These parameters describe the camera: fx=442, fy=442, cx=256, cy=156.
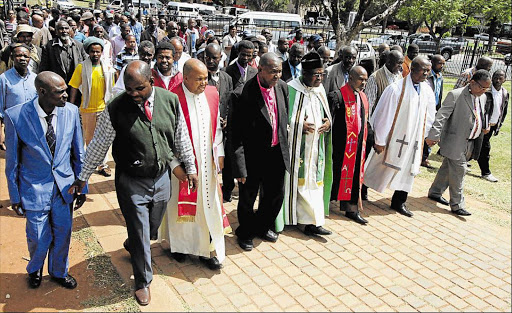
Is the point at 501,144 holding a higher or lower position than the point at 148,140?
lower

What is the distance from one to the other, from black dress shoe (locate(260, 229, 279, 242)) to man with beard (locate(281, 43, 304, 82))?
2.79 metres

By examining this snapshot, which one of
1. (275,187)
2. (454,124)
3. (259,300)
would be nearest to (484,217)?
(454,124)

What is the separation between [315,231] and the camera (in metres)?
5.23

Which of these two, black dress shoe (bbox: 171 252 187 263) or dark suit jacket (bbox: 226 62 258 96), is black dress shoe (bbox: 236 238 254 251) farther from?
dark suit jacket (bbox: 226 62 258 96)

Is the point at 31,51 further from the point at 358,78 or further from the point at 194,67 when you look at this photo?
the point at 358,78

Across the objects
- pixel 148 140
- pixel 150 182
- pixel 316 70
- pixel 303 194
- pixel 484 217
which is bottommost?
pixel 484 217

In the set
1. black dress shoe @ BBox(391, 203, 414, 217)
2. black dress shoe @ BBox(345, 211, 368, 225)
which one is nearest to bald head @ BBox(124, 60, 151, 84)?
black dress shoe @ BBox(345, 211, 368, 225)

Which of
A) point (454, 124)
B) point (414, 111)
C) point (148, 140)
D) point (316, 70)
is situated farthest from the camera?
point (454, 124)

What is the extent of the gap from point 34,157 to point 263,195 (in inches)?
89.3

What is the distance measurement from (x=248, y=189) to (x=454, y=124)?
3.30 meters

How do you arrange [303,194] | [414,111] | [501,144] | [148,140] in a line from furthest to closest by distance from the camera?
[501,144] < [414,111] < [303,194] < [148,140]

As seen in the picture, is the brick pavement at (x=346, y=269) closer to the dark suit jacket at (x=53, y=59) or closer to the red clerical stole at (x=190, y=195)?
the red clerical stole at (x=190, y=195)

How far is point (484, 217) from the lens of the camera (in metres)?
6.23

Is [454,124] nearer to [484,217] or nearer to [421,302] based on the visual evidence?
[484,217]
